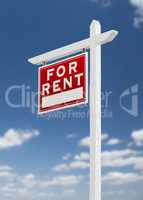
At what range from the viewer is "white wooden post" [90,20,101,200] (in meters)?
3.75

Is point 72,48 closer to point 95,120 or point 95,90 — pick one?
point 95,90

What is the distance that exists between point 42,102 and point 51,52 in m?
0.39

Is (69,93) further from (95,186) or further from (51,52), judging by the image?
(95,186)

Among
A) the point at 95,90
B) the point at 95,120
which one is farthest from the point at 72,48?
the point at 95,120

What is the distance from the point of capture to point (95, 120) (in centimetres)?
380

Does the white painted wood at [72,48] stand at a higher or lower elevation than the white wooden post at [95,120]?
higher

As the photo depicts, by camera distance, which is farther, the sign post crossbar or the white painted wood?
the white painted wood

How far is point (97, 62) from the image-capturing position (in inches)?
154

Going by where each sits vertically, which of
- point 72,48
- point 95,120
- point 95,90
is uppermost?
point 72,48

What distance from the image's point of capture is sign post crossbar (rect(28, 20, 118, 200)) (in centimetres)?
376

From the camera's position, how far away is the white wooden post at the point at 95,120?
375cm

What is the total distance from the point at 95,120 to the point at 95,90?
0.22m

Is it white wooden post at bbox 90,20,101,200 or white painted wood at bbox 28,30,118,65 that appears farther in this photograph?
white painted wood at bbox 28,30,118,65

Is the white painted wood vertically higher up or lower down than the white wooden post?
higher up
